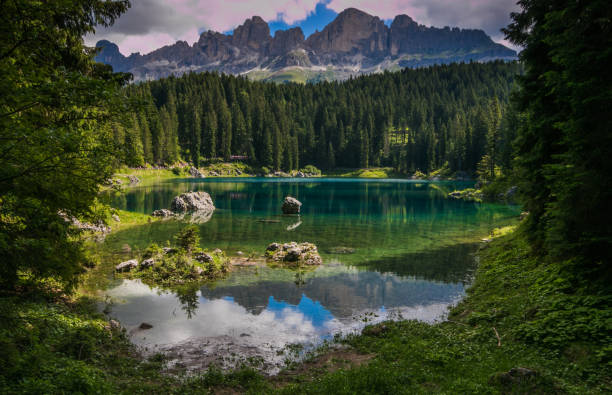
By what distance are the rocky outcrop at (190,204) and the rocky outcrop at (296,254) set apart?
26.8 m

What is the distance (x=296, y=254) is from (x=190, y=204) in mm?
29847

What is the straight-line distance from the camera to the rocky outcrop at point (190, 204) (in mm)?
50031

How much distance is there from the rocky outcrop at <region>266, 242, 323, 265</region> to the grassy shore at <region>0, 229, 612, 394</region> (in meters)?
11.0

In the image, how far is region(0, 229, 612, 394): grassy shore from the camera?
7.69 meters

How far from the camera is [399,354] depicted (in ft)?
37.7

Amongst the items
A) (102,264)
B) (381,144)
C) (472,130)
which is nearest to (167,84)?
(381,144)

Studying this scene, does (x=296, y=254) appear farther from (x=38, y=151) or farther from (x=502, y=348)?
(x=38, y=151)

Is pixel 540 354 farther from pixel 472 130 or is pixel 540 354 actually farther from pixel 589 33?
pixel 472 130

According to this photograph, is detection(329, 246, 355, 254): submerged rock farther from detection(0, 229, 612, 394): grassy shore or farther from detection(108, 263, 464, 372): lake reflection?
detection(0, 229, 612, 394): grassy shore

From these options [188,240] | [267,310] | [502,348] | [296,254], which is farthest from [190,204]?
[502,348]

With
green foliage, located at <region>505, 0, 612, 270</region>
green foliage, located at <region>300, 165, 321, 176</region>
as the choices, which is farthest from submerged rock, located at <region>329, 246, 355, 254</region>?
green foliage, located at <region>300, 165, 321, 176</region>

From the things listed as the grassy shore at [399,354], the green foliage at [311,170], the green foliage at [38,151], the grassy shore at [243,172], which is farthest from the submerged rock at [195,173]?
the green foliage at [38,151]

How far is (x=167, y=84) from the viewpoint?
180 metres

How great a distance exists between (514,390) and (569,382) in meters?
1.24
